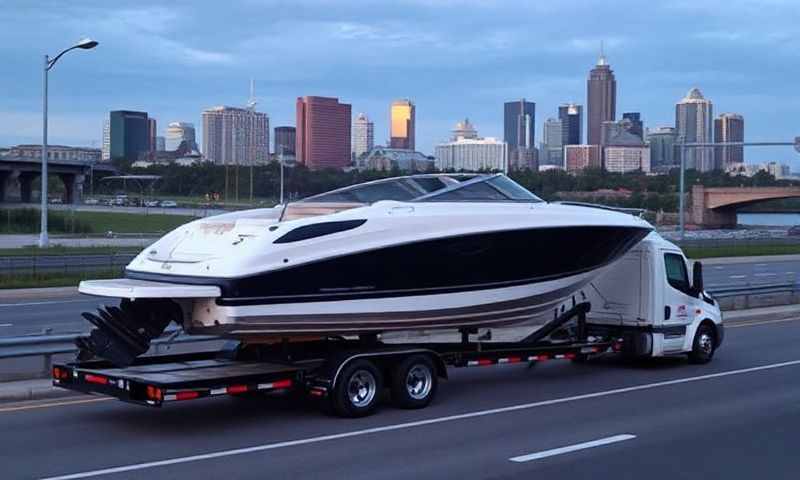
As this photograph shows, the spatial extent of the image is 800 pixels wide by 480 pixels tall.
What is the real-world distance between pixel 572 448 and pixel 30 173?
272 ft

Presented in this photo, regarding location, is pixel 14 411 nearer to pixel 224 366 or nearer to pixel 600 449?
pixel 224 366

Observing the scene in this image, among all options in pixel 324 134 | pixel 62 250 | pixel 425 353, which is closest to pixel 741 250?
pixel 324 134

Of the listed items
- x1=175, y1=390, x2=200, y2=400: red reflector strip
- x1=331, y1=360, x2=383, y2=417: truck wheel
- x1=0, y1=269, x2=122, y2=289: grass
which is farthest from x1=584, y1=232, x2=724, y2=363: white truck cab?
x1=0, y1=269, x2=122, y2=289: grass

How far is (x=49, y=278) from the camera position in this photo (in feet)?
117

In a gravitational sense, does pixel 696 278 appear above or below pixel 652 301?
above

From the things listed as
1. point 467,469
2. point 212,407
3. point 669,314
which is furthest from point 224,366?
point 669,314

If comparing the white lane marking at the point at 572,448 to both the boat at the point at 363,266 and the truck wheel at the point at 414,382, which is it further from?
the boat at the point at 363,266

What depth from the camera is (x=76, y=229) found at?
67.1 m

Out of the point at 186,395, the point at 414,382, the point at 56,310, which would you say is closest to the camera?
the point at 186,395

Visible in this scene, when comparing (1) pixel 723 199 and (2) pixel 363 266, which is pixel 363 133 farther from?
(2) pixel 363 266

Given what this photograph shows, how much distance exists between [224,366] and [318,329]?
1284 mm

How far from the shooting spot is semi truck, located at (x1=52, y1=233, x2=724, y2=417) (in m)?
12.2

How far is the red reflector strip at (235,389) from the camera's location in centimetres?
1207

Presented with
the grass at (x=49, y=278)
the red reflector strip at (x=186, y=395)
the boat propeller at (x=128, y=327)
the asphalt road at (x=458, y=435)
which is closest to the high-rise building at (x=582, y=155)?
the grass at (x=49, y=278)
